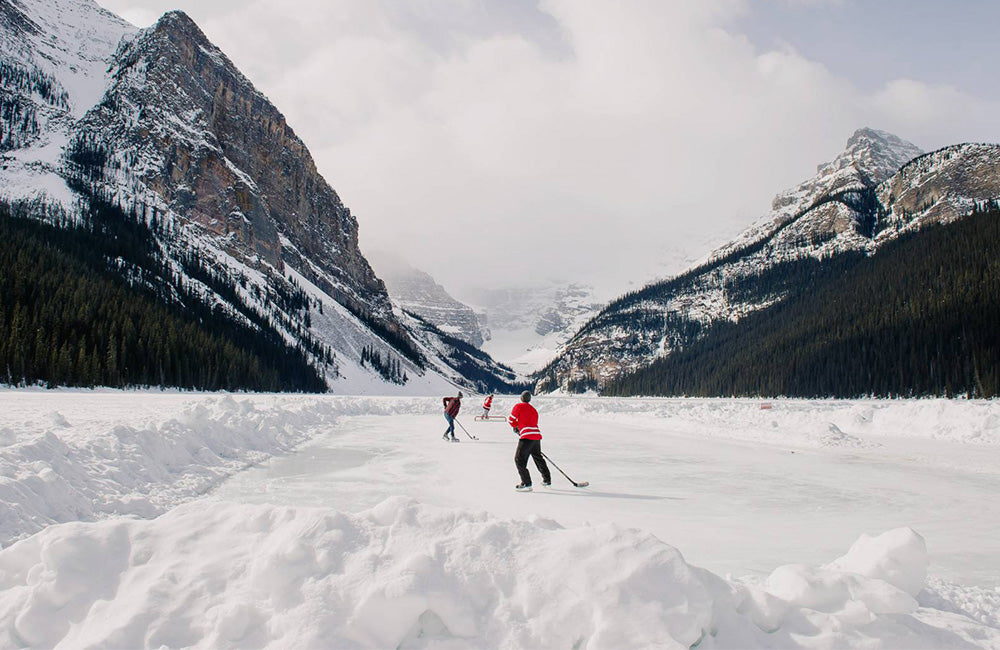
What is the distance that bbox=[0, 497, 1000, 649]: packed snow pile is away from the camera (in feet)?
12.5

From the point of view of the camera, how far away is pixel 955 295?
72.6m

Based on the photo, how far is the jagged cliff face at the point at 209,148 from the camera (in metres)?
133

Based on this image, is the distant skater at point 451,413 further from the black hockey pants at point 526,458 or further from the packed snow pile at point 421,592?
the packed snow pile at point 421,592

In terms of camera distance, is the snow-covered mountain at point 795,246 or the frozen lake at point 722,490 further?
the snow-covered mountain at point 795,246

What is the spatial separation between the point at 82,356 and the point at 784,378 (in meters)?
98.3

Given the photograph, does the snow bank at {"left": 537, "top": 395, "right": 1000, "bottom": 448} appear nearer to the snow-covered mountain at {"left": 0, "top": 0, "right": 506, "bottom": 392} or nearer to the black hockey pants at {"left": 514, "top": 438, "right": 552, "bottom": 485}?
the black hockey pants at {"left": 514, "top": 438, "right": 552, "bottom": 485}

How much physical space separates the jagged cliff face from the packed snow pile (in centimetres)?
14480

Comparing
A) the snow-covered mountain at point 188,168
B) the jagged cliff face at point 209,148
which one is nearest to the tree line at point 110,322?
the snow-covered mountain at point 188,168

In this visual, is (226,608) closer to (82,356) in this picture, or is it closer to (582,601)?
(582,601)

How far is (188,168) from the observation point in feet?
446

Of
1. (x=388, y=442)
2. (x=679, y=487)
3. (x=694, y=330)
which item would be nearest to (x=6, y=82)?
(x=388, y=442)

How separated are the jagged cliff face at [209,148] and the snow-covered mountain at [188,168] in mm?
394

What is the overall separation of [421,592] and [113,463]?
28.7ft

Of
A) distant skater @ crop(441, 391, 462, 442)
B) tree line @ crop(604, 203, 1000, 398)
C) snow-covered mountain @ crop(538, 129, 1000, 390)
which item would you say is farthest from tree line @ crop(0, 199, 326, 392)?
snow-covered mountain @ crop(538, 129, 1000, 390)
